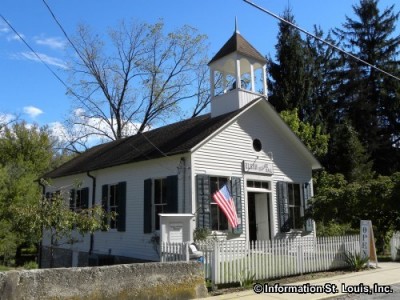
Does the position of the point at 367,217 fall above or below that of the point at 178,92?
below

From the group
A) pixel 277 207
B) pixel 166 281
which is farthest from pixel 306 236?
pixel 166 281

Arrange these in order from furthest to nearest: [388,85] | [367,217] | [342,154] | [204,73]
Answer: [388,85]
[204,73]
[342,154]
[367,217]

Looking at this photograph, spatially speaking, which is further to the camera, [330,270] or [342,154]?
[342,154]

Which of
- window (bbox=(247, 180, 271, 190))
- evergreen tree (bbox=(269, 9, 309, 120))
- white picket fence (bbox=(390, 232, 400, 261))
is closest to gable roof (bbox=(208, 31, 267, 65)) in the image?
window (bbox=(247, 180, 271, 190))

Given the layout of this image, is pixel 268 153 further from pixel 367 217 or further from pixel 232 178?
pixel 367 217

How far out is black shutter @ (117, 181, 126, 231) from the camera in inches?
648

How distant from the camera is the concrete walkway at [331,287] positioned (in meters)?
9.66

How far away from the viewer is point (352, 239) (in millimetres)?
14570

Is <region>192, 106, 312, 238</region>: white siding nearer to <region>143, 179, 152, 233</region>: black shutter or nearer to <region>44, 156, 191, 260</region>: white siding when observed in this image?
<region>44, 156, 191, 260</region>: white siding

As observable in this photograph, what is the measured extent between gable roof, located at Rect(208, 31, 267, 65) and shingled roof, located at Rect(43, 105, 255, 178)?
8.77 feet

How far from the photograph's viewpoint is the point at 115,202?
17422 millimetres

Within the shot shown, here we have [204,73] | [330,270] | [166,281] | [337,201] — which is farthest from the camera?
[204,73]

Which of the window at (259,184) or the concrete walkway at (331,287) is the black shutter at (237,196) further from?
the concrete walkway at (331,287)

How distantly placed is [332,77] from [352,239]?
29040 mm
